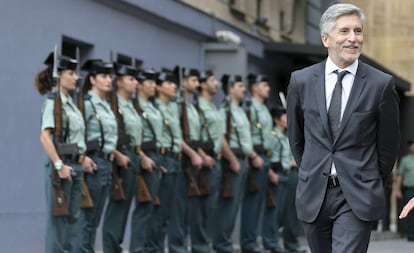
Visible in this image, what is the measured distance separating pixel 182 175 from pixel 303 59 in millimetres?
9305

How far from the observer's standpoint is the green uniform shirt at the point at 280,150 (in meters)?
15.5

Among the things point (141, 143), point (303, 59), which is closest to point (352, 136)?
point (141, 143)

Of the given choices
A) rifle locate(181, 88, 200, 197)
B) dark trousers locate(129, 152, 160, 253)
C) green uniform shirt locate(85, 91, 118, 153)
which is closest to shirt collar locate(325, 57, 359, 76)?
green uniform shirt locate(85, 91, 118, 153)

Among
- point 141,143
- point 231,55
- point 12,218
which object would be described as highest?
point 231,55

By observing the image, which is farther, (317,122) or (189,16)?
(189,16)

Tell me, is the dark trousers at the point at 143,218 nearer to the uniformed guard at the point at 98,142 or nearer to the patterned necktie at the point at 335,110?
the uniformed guard at the point at 98,142

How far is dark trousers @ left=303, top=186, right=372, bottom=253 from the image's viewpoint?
6332mm

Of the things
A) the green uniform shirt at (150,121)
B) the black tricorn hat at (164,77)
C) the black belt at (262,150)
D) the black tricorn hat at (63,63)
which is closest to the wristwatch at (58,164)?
the black tricorn hat at (63,63)

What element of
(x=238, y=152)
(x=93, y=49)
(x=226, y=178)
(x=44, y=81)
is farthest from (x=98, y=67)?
(x=238, y=152)

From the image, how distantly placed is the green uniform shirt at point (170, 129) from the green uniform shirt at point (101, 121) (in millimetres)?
1351

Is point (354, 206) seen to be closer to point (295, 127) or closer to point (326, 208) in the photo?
point (326, 208)

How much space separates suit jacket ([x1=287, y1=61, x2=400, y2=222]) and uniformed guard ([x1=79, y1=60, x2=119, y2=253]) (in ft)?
14.7

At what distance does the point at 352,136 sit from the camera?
6.39 metres

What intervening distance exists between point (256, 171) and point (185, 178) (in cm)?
201
